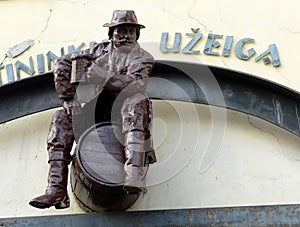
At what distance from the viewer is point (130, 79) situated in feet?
8.39

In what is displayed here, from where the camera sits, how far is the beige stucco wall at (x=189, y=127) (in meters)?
2.99

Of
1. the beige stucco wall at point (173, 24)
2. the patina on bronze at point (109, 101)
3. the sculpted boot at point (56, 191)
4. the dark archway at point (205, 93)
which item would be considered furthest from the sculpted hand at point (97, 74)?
the beige stucco wall at point (173, 24)

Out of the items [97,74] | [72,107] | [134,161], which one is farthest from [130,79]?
[134,161]

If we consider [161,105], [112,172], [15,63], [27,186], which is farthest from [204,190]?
[15,63]

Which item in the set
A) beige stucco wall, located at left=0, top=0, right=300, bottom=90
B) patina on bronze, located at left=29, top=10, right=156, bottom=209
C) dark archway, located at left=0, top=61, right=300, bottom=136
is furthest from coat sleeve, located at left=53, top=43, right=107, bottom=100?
beige stucco wall, located at left=0, top=0, right=300, bottom=90

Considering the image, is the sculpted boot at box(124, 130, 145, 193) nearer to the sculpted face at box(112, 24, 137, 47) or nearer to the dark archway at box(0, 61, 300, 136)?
the sculpted face at box(112, 24, 137, 47)

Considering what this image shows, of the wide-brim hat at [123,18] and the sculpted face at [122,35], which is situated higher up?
the wide-brim hat at [123,18]

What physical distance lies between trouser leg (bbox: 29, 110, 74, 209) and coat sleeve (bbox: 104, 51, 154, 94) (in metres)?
0.27

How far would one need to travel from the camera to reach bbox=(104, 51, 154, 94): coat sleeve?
254cm

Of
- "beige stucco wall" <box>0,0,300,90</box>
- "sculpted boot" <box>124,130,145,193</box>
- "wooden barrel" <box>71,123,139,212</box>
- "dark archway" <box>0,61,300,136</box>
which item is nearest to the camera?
"sculpted boot" <box>124,130,145,193</box>

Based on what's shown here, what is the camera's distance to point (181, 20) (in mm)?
3510

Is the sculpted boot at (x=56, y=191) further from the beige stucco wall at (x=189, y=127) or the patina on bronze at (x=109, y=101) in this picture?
the beige stucco wall at (x=189, y=127)

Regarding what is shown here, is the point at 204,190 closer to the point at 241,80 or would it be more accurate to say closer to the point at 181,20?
the point at 241,80

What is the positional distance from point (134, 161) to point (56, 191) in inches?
14.1
